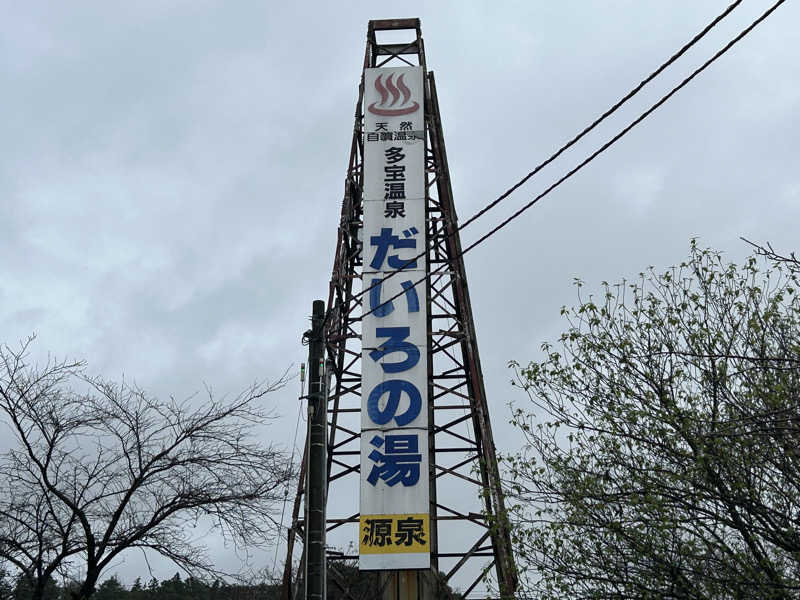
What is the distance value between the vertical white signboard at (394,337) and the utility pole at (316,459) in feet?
16.2

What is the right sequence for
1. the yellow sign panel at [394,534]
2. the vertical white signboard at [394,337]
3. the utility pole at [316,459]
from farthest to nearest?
the vertical white signboard at [394,337] < the yellow sign panel at [394,534] < the utility pole at [316,459]

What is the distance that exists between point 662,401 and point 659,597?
248cm

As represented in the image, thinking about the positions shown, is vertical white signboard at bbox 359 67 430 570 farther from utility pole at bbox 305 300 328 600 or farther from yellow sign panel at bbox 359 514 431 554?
utility pole at bbox 305 300 328 600

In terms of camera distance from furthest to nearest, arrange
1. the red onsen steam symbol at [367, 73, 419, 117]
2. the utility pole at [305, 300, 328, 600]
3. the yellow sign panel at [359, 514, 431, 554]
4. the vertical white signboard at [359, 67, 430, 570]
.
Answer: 1. the red onsen steam symbol at [367, 73, 419, 117]
2. the vertical white signboard at [359, 67, 430, 570]
3. the yellow sign panel at [359, 514, 431, 554]
4. the utility pole at [305, 300, 328, 600]

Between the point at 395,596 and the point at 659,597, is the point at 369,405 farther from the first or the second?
the point at 659,597

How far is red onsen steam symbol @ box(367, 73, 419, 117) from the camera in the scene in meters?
20.3

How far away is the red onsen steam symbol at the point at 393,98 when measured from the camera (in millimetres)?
20312

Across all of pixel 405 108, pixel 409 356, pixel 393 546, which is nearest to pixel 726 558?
pixel 393 546

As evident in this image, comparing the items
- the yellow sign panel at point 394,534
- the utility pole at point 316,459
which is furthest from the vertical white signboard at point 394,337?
the utility pole at point 316,459

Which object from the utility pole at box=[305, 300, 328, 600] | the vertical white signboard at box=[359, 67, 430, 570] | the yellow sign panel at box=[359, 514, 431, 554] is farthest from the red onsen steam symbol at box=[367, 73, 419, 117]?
the utility pole at box=[305, 300, 328, 600]

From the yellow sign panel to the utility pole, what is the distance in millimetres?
6797

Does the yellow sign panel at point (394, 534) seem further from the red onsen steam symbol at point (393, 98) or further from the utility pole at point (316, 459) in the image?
the red onsen steam symbol at point (393, 98)

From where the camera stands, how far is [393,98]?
67.3 ft

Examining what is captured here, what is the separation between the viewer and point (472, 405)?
1816 centimetres
